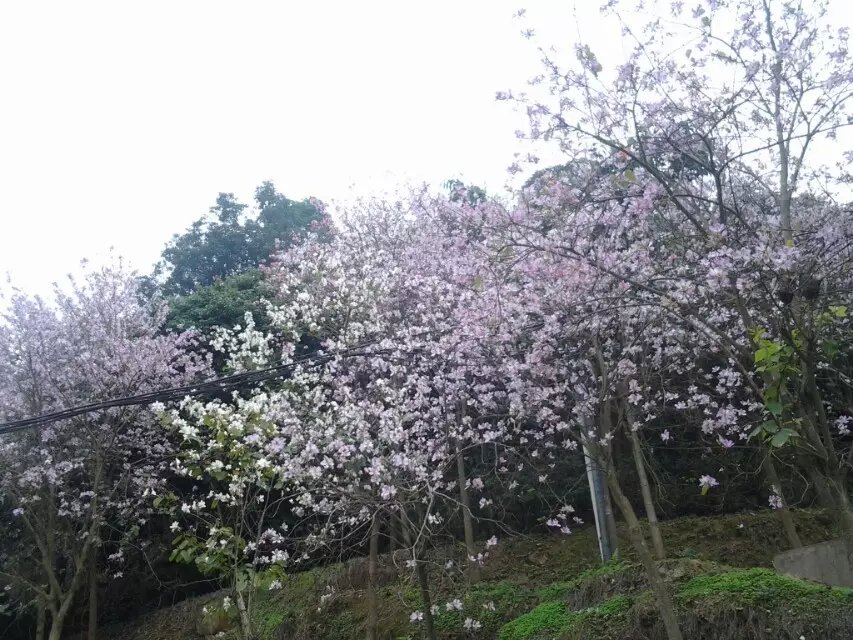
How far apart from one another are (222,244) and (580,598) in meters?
16.2

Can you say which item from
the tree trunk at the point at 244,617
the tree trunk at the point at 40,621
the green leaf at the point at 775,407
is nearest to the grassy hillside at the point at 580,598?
the tree trunk at the point at 244,617

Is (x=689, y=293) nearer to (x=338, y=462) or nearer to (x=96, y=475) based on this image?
(x=338, y=462)

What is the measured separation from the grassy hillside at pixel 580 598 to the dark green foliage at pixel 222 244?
1027 centimetres

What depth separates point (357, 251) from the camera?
13.0 metres

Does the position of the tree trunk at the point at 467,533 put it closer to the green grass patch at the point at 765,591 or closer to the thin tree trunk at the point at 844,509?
the green grass patch at the point at 765,591

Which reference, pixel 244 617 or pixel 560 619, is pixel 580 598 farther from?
pixel 244 617

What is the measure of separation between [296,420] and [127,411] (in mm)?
4679

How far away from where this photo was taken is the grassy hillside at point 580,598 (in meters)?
6.78

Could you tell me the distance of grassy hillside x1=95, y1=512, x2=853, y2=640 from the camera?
6777 millimetres

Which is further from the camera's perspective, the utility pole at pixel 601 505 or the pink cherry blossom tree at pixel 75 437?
the pink cherry blossom tree at pixel 75 437

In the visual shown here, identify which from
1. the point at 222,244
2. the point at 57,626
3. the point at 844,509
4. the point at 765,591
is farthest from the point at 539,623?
the point at 222,244

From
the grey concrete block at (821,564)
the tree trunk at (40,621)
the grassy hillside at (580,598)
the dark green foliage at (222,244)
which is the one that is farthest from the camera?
the dark green foliage at (222,244)

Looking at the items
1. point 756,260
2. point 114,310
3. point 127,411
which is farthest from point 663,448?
point 114,310

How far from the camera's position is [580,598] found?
8.67 metres
